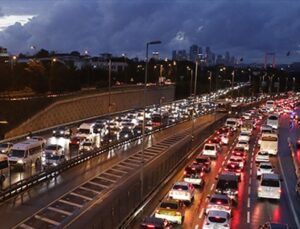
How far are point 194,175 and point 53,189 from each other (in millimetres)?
10042

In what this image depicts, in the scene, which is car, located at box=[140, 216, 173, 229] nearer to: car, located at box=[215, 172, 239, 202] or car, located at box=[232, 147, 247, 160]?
car, located at box=[215, 172, 239, 202]

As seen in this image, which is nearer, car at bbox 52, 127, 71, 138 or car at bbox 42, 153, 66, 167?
car at bbox 42, 153, 66, 167

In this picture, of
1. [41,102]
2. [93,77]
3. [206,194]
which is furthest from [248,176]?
[93,77]

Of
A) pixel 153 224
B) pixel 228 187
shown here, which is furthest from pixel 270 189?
pixel 153 224

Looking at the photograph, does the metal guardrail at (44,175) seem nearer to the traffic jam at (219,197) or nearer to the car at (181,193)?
the traffic jam at (219,197)

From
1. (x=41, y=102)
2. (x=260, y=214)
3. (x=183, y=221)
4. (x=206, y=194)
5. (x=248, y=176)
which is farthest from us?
(x=41, y=102)

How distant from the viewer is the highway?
28.5 meters

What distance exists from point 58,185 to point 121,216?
12.7 m

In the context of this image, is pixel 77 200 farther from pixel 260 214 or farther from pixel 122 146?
pixel 122 146

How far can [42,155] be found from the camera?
45.5 metres

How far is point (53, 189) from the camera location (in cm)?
3538

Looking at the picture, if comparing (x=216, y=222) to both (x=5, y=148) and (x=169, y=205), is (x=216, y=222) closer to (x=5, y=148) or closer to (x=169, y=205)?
(x=169, y=205)

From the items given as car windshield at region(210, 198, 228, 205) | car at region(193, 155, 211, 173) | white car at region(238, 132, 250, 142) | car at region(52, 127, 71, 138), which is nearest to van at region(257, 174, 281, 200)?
car windshield at region(210, 198, 228, 205)

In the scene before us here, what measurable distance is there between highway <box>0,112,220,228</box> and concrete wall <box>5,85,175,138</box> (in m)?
13.6
